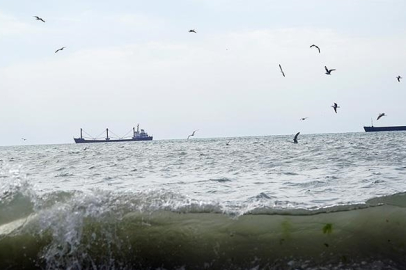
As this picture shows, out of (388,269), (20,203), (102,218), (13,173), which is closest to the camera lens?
(388,269)

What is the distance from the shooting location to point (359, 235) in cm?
662

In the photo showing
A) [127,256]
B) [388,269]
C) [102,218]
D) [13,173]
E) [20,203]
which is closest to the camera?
[388,269]

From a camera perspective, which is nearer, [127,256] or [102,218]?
[127,256]

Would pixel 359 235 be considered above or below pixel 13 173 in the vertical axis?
below

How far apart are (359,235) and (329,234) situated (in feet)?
1.14

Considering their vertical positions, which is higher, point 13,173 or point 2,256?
point 13,173

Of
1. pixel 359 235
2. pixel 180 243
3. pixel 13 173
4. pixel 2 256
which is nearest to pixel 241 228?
pixel 180 243

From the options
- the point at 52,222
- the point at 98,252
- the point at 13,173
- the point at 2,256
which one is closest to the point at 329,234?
the point at 98,252

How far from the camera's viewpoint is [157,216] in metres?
7.05

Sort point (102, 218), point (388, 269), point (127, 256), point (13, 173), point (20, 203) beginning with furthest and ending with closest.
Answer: point (13, 173) → point (20, 203) → point (102, 218) → point (127, 256) → point (388, 269)

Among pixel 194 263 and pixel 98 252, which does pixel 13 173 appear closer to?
pixel 98 252

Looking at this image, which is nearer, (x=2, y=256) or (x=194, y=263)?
(x=194, y=263)

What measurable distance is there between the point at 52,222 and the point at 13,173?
2.78 meters

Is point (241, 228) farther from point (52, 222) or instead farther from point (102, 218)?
point (52, 222)
